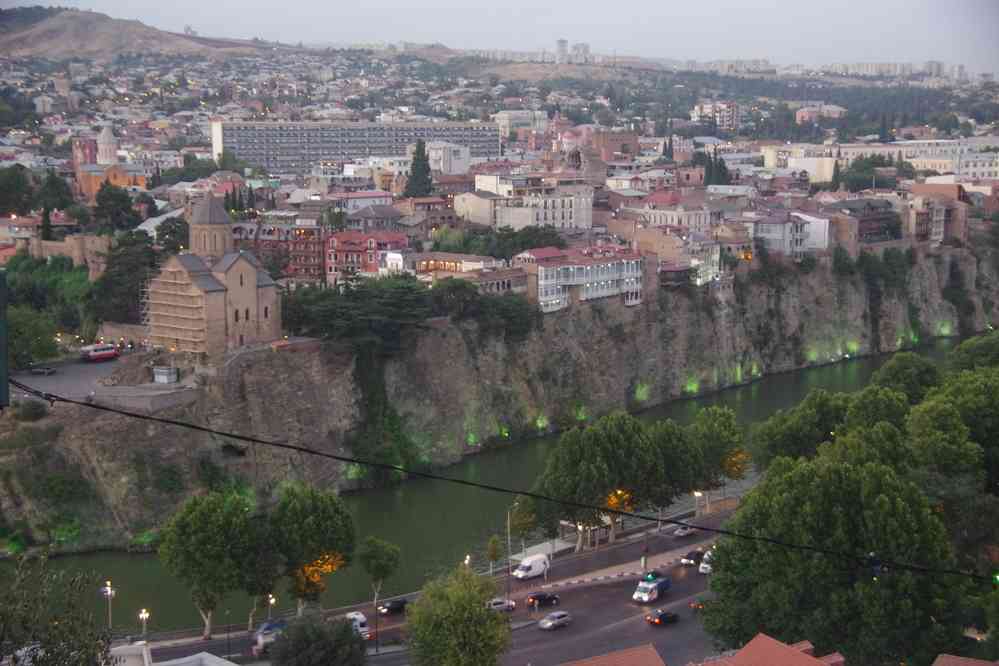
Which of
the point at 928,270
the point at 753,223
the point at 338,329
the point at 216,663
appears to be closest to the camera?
the point at 216,663

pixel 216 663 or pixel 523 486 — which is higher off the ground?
pixel 216 663

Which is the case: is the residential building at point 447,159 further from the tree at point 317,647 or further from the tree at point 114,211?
the tree at point 317,647

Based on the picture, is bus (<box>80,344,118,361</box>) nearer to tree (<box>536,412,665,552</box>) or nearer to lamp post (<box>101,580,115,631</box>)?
lamp post (<box>101,580,115,631</box>)

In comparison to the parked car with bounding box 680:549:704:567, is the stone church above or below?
above

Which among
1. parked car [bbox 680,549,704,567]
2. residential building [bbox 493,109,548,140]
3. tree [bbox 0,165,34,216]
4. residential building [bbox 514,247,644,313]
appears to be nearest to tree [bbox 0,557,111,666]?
parked car [bbox 680,549,704,567]

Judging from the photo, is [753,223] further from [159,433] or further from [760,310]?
[159,433]

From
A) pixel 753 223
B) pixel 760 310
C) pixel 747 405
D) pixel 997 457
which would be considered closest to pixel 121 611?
pixel 997 457
